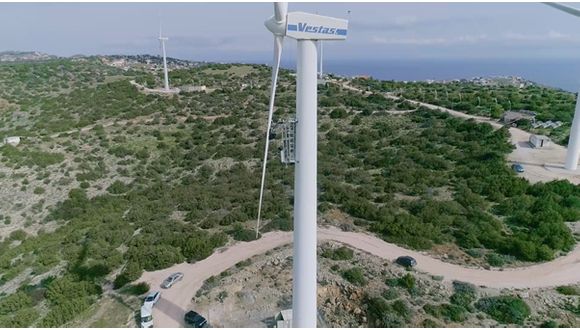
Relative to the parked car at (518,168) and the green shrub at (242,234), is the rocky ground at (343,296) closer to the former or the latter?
the green shrub at (242,234)

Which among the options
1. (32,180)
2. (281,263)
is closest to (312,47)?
(281,263)

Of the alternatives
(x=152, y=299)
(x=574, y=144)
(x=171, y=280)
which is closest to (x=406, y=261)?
(x=171, y=280)

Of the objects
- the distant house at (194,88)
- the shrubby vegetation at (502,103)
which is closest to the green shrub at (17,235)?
the distant house at (194,88)

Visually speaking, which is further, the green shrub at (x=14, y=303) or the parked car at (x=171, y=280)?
the parked car at (x=171, y=280)

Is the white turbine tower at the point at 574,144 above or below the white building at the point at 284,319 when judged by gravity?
above

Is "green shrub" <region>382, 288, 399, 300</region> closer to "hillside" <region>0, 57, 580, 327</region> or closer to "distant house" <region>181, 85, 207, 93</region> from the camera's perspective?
"hillside" <region>0, 57, 580, 327</region>

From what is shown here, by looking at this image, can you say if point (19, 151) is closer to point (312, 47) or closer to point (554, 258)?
point (312, 47)

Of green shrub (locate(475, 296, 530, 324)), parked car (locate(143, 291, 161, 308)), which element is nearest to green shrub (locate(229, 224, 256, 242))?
parked car (locate(143, 291, 161, 308))

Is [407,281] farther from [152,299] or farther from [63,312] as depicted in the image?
[63,312]
